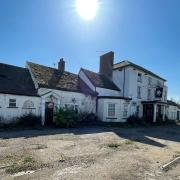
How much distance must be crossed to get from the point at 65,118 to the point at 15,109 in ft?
15.4

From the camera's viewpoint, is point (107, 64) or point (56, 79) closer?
point (56, 79)

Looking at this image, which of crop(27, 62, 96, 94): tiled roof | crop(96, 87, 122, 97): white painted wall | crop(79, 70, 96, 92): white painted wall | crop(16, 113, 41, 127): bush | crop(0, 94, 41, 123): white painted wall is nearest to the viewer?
crop(0, 94, 41, 123): white painted wall

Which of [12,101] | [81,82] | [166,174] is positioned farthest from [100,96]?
[166,174]

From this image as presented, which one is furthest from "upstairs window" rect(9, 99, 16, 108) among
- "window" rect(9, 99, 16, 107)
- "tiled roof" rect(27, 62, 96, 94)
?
"tiled roof" rect(27, 62, 96, 94)

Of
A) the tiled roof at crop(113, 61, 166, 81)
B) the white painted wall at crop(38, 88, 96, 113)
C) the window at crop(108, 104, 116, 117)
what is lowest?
the window at crop(108, 104, 116, 117)

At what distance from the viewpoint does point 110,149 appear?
11406 millimetres

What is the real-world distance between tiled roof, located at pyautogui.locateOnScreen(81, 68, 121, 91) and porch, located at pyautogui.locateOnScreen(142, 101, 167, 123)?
6.04 metres

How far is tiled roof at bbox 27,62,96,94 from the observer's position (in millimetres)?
23152

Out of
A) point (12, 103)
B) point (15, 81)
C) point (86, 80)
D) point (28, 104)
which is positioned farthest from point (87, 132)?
point (86, 80)

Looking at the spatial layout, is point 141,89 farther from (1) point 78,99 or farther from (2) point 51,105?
(2) point 51,105

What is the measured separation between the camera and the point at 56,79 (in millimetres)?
25234

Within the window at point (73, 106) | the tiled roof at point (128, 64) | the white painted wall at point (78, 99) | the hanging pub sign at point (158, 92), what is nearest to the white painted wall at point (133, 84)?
the tiled roof at point (128, 64)

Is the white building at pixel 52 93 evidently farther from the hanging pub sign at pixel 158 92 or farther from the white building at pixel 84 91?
the hanging pub sign at pixel 158 92

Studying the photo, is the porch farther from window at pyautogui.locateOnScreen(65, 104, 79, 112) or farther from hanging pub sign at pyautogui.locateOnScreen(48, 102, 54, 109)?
hanging pub sign at pyautogui.locateOnScreen(48, 102, 54, 109)
